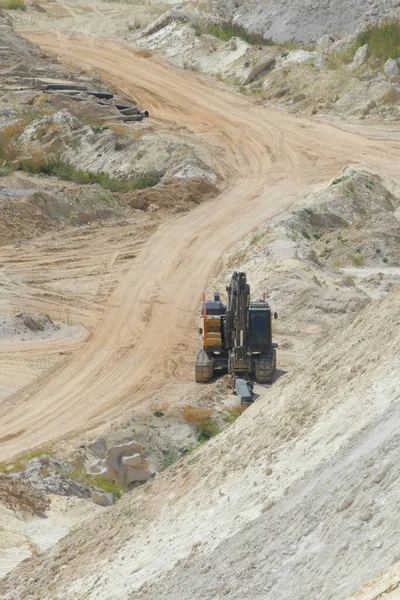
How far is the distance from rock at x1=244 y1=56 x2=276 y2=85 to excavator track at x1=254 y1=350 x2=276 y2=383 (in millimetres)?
30808

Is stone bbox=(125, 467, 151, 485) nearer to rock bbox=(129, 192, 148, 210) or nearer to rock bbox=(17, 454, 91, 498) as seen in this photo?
rock bbox=(17, 454, 91, 498)

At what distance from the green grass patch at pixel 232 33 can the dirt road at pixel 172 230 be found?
13.1ft

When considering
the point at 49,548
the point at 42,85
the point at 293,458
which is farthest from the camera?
the point at 42,85

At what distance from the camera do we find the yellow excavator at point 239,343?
21.4 metres

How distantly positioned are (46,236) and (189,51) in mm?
25353

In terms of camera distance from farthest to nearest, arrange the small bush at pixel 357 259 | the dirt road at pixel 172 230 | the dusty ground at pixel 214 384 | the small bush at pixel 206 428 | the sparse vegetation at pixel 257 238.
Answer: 1. the sparse vegetation at pixel 257 238
2. the small bush at pixel 357 259
3. the dirt road at pixel 172 230
4. the small bush at pixel 206 428
5. the dusty ground at pixel 214 384

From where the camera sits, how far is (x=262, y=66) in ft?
167

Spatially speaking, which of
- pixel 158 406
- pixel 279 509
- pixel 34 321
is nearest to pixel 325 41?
Answer: pixel 34 321

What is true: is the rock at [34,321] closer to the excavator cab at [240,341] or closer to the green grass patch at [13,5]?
the excavator cab at [240,341]

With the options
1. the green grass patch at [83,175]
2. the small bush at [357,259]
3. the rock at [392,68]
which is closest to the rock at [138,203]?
the green grass patch at [83,175]

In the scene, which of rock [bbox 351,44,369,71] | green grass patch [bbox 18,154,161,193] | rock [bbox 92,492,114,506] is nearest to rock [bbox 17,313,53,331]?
rock [bbox 92,492,114,506]

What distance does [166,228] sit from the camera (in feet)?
112

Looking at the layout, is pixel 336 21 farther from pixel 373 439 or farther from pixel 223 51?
pixel 373 439

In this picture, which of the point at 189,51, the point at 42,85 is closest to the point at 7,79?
the point at 42,85
